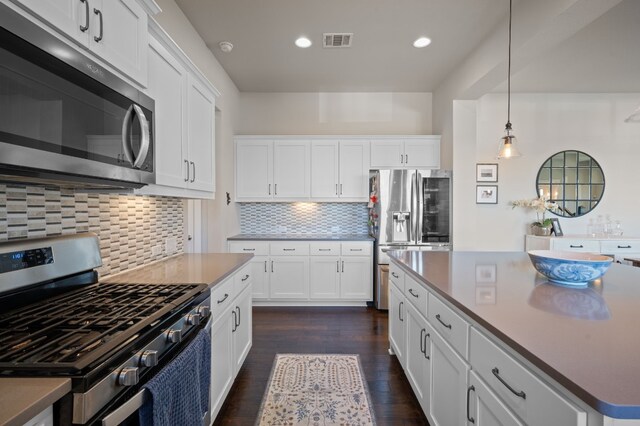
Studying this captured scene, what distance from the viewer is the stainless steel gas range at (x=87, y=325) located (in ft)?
2.43

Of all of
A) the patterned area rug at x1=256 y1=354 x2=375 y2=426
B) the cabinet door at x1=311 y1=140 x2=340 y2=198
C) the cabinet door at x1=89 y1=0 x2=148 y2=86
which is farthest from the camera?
the cabinet door at x1=311 y1=140 x2=340 y2=198

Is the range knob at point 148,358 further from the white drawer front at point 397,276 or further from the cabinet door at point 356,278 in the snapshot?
the cabinet door at point 356,278

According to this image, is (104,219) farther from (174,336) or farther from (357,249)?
(357,249)

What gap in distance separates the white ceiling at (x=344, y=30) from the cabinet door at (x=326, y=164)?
2.82ft

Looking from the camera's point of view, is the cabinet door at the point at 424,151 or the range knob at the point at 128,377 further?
the cabinet door at the point at 424,151

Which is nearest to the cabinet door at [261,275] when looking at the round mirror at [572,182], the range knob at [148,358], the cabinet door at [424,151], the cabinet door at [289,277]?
the cabinet door at [289,277]

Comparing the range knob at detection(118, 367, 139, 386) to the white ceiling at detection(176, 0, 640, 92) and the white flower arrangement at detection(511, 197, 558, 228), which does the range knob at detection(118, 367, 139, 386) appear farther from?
the white flower arrangement at detection(511, 197, 558, 228)

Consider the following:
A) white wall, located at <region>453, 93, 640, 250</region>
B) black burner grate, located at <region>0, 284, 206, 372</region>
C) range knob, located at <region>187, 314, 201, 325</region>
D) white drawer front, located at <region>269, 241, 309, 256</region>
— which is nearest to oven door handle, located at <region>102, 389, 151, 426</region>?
black burner grate, located at <region>0, 284, 206, 372</region>

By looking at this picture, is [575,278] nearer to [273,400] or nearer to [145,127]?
[273,400]

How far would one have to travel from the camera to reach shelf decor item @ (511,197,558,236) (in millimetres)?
4180

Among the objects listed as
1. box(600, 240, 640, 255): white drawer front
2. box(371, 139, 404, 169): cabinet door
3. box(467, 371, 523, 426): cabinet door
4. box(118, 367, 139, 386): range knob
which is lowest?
box(467, 371, 523, 426): cabinet door

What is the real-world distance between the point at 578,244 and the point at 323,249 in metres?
3.40

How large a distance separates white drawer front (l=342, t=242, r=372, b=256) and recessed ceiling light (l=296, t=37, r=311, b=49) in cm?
234

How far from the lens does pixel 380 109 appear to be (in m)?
4.45
